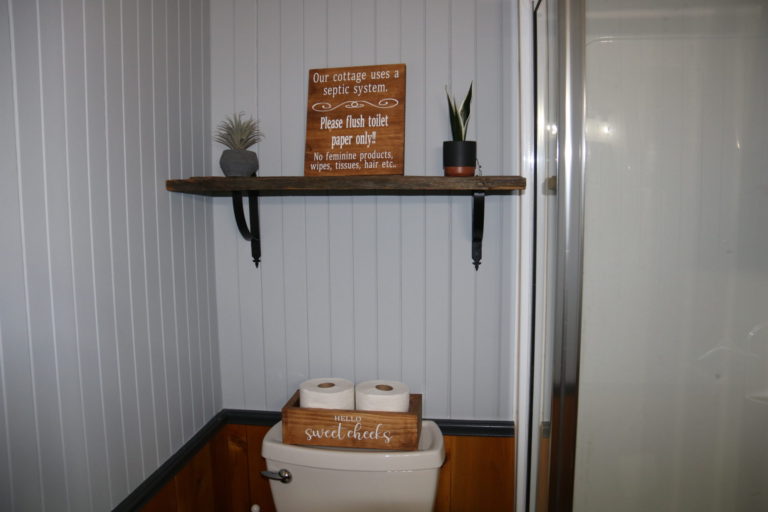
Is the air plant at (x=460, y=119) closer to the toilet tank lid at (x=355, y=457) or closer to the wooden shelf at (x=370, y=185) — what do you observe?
the wooden shelf at (x=370, y=185)

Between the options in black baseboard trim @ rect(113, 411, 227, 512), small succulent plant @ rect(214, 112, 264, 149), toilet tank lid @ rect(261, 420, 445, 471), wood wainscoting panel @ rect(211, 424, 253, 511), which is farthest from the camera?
wood wainscoting panel @ rect(211, 424, 253, 511)

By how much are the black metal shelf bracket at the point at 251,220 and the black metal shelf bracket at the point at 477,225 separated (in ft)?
1.97

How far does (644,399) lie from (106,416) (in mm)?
1030

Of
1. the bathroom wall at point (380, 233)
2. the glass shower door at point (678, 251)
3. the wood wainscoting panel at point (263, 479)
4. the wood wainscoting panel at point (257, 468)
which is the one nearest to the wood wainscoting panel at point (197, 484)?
the wood wainscoting panel at point (263, 479)

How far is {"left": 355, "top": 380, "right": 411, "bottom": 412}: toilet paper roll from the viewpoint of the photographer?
127cm

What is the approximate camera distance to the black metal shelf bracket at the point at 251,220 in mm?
1362

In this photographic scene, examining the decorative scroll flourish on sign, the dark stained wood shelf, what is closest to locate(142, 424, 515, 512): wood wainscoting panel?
the dark stained wood shelf

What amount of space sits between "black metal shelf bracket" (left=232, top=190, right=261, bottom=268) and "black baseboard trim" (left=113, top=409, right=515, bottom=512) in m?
0.45

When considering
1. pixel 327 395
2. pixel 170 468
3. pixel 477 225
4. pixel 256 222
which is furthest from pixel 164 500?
pixel 477 225

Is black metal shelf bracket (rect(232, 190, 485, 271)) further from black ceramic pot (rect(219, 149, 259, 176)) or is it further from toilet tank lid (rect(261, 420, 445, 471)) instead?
toilet tank lid (rect(261, 420, 445, 471))

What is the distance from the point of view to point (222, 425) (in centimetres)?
147

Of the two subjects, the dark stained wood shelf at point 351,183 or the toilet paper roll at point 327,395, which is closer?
the dark stained wood shelf at point 351,183

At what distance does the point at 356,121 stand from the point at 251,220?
1.32ft

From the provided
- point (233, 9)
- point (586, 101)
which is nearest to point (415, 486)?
point (586, 101)
